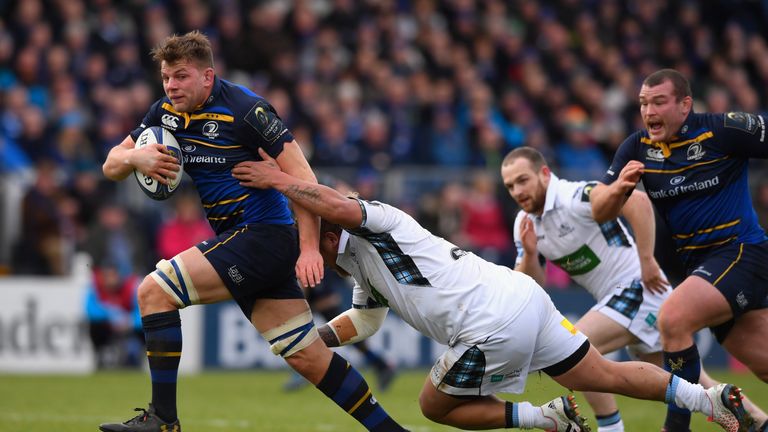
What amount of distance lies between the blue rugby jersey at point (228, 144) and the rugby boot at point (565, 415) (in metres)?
2.05

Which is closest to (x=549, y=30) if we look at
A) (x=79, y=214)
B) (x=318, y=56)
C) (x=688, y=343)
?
(x=318, y=56)

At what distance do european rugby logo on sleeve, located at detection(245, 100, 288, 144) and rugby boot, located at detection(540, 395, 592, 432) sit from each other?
234cm

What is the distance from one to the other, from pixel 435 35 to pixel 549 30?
9.36ft

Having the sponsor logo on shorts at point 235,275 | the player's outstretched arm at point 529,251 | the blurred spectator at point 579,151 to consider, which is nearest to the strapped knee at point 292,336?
the sponsor logo on shorts at point 235,275

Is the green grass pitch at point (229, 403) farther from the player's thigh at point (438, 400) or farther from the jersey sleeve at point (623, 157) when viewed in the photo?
the jersey sleeve at point (623, 157)

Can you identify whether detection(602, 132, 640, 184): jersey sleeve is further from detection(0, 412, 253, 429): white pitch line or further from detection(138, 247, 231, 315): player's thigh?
detection(0, 412, 253, 429): white pitch line

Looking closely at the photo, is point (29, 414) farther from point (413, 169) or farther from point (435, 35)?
point (435, 35)

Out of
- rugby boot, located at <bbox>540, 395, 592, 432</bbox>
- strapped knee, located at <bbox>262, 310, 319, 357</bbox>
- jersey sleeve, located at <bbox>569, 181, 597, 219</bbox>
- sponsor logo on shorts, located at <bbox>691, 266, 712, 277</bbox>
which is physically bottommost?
rugby boot, located at <bbox>540, 395, 592, 432</bbox>

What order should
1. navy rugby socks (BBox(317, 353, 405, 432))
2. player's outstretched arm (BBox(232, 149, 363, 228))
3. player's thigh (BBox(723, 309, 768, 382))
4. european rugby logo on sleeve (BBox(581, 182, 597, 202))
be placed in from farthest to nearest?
european rugby logo on sleeve (BBox(581, 182, 597, 202))
player's thigh (BBox(723, 309, 768, 382))
navy rugby socks (BBox(317, 353, 405, 432))
player's outstretched arm (BBox(232, 149, 363, 228))

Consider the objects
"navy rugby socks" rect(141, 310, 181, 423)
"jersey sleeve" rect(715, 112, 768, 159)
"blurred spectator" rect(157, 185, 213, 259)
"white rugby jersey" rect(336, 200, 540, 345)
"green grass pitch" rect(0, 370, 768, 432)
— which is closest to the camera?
"white rugby jersey" rect(336, 200, 540, 345)

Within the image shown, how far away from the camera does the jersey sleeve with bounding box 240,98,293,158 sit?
22.3 ft

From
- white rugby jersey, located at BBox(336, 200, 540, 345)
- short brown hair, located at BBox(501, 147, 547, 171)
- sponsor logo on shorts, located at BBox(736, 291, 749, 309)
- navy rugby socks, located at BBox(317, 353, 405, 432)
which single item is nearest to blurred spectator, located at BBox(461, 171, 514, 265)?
short brown hair, located at BBox(501, 147, 547, 171)

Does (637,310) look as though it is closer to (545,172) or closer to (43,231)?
(545,172)

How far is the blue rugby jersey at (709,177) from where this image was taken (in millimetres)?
7332
